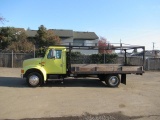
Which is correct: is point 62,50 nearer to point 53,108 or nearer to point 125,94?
point 125,94

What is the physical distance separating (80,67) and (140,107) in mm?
5623

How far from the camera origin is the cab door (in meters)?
14.7

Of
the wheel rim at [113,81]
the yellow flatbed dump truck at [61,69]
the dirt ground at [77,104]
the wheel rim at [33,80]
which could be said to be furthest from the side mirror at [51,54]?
the wheel rim at [113,81]

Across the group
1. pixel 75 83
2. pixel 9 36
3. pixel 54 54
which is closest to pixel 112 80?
pixel 75 83

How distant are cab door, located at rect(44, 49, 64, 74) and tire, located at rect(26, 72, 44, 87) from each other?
0.70 metres

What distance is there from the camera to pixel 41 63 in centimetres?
1464

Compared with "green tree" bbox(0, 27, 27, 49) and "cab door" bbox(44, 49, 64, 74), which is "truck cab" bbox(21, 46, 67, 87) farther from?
"green tree" bbox(0, 27, 27, 49)

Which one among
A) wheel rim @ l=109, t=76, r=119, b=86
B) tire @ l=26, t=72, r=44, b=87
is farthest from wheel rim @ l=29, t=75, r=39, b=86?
wheel rim @ l=109, t=76, r=119, b=86

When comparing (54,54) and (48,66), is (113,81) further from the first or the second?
(48,66)

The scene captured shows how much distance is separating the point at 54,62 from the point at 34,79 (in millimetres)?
1534

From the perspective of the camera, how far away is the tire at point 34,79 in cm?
1412

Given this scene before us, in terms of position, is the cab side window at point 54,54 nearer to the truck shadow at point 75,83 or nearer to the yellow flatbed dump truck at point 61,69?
the yellow flatbed dump truck at point 61,69

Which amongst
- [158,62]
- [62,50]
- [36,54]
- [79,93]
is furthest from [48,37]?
[79,93]

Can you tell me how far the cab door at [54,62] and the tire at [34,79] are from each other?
70 cm
